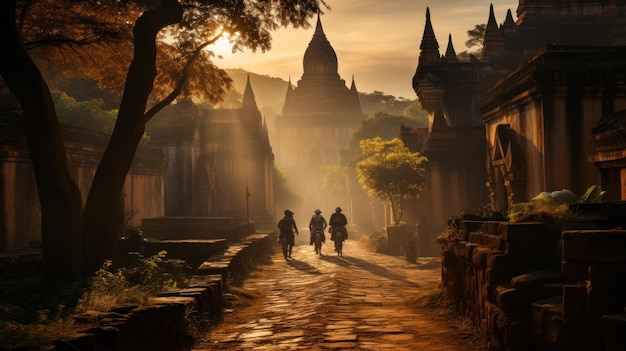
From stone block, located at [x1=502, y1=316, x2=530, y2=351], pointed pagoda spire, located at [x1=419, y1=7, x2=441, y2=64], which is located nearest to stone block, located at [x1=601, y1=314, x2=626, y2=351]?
stone block, located at [x1=502, y1=316, x2=530, y2=351]

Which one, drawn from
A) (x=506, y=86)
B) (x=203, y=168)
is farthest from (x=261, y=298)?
(x=203, y=168)

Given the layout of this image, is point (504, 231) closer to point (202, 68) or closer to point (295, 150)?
point (202, 68)

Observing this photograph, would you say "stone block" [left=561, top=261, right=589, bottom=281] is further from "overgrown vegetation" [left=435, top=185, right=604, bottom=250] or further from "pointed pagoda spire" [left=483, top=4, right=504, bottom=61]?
"pointed pagoda spire" [left=483, top=4, right=504, bottom=61]

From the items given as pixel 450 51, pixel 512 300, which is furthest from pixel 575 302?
pixel 450 51

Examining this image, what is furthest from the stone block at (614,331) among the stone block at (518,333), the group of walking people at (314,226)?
the group of walking people at (314,226)

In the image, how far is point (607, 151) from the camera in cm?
1105

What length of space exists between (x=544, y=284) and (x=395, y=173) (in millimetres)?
20836

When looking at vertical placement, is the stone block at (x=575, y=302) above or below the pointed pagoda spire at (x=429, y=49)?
below

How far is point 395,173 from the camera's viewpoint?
88.0ft

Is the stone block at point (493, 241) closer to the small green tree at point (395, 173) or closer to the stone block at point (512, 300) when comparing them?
the stone block at point (512, 300)

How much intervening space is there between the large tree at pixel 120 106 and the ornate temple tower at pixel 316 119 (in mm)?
62772

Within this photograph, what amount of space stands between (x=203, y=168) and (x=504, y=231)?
94.4 feet

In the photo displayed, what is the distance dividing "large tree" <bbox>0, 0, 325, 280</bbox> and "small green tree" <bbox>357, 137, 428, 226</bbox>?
504 inches

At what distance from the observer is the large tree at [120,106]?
9.20 metres
